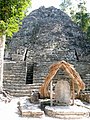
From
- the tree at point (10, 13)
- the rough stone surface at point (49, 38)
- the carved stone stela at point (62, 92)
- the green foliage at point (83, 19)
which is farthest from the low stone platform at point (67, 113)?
the green foliage at point (83, 19)

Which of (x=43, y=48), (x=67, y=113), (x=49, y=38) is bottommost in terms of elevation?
(x=67, y=113)

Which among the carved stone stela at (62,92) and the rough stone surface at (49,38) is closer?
the carved stone stela at (62,92)

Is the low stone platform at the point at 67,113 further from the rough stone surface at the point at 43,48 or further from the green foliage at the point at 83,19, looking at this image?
the green foliage at the point at 83,19

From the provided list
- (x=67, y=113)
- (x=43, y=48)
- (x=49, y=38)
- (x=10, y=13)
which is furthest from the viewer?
(x=49, y=38)

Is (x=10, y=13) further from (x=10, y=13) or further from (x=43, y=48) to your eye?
(x=43, y=48)

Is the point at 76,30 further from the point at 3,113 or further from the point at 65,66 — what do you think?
the point at 3,113

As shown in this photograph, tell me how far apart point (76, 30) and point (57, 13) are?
15.5ft

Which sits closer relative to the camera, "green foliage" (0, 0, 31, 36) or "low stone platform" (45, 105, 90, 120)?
"low stone platform" (45, 105, 90, 120)

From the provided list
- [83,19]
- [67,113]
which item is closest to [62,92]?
[67,113]

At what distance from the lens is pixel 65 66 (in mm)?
8859

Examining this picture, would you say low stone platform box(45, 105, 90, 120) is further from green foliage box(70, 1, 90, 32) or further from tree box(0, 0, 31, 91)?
green foliage box(70, 1, 90, 32)

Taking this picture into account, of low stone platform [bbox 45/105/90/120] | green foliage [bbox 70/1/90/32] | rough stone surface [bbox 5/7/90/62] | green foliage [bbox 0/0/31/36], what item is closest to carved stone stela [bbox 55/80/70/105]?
low stone platform [bbox 45/105/90/120]

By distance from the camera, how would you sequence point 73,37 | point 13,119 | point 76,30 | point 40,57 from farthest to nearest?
point 76,30 < point 73,37 < point 40,57 < point 13,119

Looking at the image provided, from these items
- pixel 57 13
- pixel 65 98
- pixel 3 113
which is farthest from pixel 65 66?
pixel 57 13
